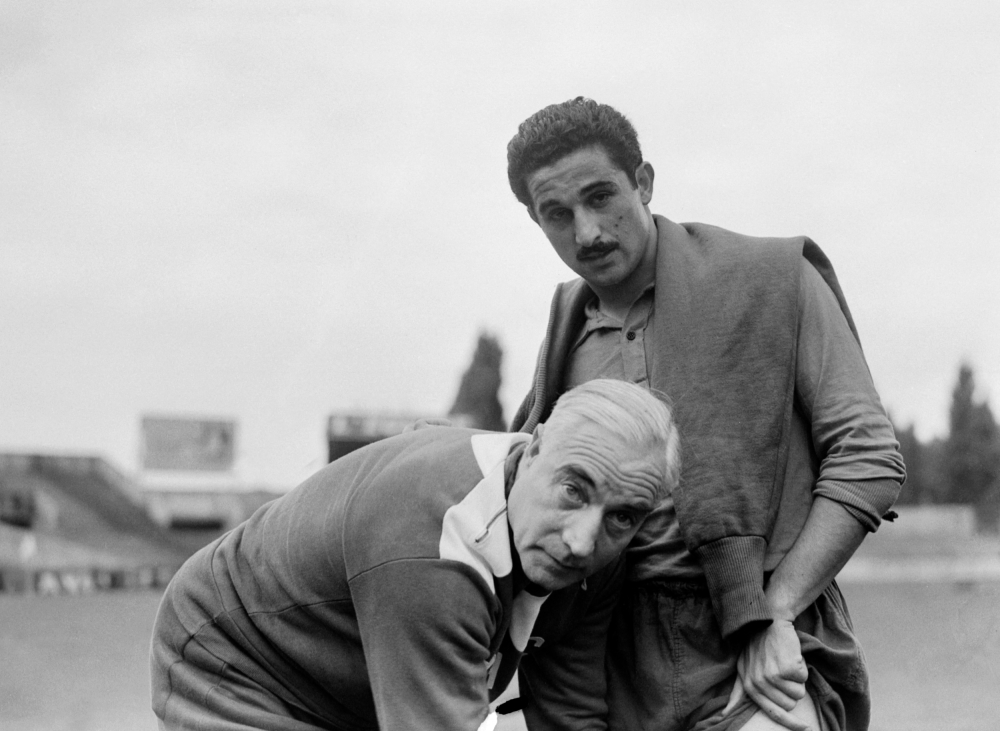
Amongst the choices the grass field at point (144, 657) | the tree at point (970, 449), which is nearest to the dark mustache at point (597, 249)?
the grass field at point (144, 657)

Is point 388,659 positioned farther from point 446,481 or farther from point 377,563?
point 446,481

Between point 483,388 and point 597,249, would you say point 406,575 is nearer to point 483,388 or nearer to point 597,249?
point 597,249

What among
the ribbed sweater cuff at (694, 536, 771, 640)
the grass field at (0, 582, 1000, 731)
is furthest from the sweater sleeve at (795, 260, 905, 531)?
the grass field at (0, 582, 1000, 731)

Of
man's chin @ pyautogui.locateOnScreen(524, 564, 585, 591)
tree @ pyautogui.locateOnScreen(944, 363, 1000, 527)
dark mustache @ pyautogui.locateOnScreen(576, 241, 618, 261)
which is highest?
dark mustache @ pyautogui.locateOnScreen(576, 241, 618, 261)

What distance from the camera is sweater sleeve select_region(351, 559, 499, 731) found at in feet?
6.19

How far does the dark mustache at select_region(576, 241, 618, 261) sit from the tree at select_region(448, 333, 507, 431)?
45171mm

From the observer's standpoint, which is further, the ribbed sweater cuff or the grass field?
the grass field

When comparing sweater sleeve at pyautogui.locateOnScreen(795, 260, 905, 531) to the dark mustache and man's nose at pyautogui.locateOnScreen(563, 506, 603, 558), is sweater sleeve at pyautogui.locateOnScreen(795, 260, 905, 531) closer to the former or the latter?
the dark mustache

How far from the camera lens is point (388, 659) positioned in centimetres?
190

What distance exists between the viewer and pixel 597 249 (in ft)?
8.57

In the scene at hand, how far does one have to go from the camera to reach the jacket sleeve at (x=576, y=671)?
97.8 inches

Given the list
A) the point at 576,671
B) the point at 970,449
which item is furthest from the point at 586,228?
the point at 970,449

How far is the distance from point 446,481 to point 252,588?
44 centimetres

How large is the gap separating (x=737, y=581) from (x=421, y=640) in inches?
31.5
